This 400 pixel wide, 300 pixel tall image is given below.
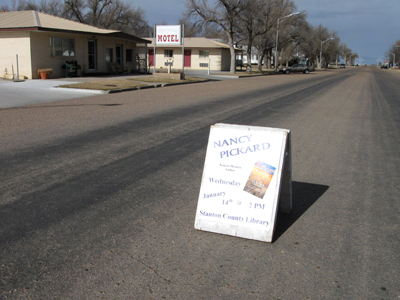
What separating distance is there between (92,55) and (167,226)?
88.7ft

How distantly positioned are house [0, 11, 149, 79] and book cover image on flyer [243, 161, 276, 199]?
22.1m

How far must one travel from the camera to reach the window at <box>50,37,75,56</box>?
25.0 m

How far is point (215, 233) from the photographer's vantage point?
12.9 ft

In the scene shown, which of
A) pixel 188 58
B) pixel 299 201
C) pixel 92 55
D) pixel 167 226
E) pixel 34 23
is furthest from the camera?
pixel 188 58

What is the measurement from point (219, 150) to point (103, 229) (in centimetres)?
140

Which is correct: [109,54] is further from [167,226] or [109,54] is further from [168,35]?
[167,226]

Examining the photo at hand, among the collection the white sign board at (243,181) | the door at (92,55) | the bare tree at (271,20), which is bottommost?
the white sign board at (243,181)

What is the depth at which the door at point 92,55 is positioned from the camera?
28.5 metres

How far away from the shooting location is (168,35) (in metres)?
31.5

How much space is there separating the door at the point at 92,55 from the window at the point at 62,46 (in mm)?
1983

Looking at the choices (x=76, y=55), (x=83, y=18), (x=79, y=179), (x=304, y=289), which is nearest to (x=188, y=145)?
(x=79, y=179)

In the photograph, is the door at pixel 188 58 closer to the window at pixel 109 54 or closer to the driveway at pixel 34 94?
the window at pixel 109 54

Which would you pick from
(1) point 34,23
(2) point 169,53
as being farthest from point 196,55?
(1) point 34,23

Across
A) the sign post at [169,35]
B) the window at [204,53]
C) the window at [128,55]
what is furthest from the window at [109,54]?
the window at [204,53]
